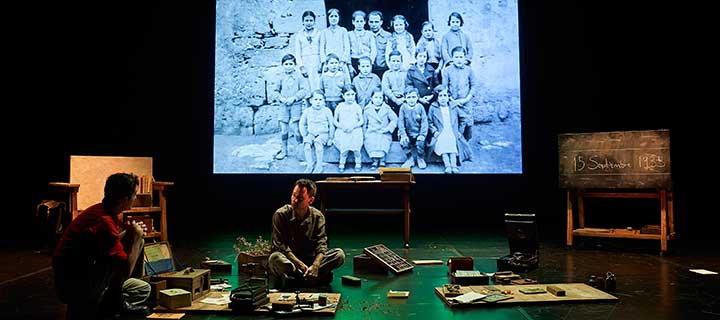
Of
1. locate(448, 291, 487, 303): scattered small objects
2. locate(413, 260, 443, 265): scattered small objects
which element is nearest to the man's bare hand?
locate(448, 291, 487, 303): scattered small objects

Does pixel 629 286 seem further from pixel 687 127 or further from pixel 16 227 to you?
pixel 16 227

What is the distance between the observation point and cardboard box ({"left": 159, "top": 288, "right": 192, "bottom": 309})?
3.34 metres

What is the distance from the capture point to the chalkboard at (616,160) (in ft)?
18.7

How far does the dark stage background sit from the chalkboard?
1556 mm

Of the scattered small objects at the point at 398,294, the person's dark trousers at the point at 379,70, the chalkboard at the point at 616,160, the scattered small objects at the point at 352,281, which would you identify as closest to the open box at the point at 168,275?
the scattered small objects at the point at 352,281

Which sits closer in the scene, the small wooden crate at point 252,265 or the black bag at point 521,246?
the small wooden crate at point 252,265

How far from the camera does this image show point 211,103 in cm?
838

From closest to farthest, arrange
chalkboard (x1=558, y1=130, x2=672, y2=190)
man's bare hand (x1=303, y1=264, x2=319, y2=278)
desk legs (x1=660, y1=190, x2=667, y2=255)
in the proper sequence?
man's bare hand (x1=303, y1=264, x2=319, y2=278) < desk legs (x1=660, y1=190, x2=667, y2=255) < chalkboard (x1=558, y1=130, x2=672, y2=190)

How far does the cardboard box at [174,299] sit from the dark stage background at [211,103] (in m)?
4.52

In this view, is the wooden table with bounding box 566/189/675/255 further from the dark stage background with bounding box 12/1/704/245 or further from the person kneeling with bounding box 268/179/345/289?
the person kneeling with bounding box 268/179/345/289

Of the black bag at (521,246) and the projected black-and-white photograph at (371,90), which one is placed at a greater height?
the projected black-and-white photograph at (371,90)

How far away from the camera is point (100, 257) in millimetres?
2920

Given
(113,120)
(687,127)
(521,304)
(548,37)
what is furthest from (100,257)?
(687,127)

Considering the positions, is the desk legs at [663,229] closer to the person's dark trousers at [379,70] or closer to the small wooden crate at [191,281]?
the person's dark trousers at [379,70]
